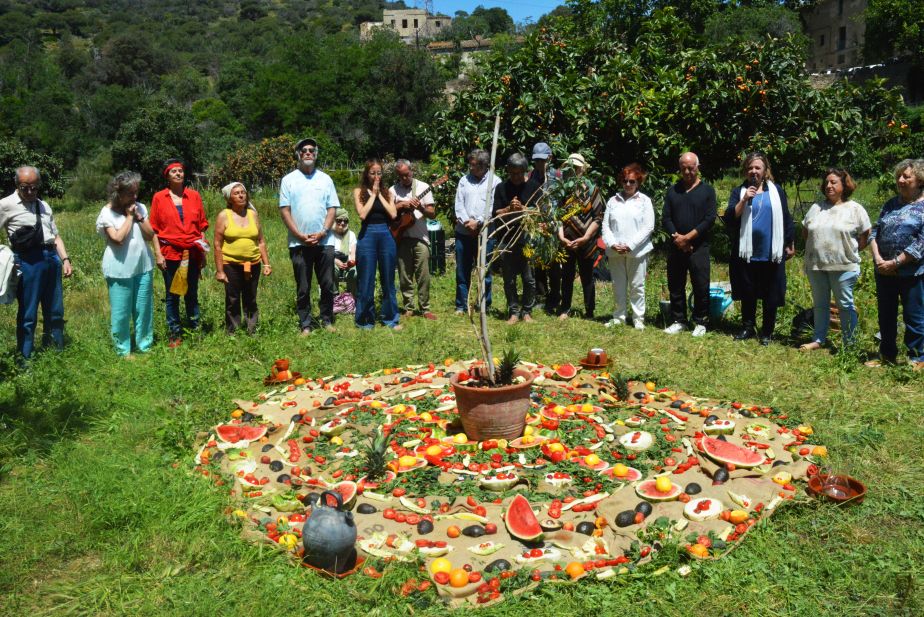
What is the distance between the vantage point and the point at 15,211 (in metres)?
7.54

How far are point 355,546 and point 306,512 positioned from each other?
64 cm

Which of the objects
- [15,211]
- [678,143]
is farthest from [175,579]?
[678,143]

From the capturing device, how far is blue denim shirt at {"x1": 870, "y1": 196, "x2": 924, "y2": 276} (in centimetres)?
700

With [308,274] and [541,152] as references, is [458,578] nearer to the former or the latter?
[308,274]

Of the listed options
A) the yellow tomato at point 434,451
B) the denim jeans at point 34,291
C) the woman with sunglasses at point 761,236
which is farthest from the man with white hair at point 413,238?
the yellow tomato at point 434,451

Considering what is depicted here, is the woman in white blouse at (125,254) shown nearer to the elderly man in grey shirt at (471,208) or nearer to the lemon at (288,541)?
the elderly man in grey shirt at (471,208)

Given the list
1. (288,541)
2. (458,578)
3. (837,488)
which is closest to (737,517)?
(837,488)

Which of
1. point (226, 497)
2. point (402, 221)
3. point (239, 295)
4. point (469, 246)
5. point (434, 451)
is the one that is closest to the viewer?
point (226, 497)

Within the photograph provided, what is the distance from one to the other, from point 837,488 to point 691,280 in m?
4.52

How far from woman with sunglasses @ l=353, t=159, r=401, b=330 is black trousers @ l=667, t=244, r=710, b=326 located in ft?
11.1

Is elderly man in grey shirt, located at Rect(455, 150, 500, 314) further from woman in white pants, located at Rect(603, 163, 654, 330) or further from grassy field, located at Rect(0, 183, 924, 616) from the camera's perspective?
woman in white pants, located at Rect(603, 163, 654, 330)

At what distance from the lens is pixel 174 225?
8523mm

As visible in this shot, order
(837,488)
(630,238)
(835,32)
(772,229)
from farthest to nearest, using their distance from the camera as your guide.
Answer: (835,32) → (630,238) → (772,229) → (837,488)

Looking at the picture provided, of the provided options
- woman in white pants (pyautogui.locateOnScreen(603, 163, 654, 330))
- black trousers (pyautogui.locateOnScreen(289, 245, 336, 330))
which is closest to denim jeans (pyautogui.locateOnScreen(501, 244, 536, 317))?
woman in white pants (pyautogui.locateOnScreen(603, 163, 654, 330))
